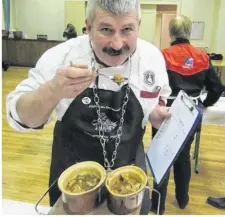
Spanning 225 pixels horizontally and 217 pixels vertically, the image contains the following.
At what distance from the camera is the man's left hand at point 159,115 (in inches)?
36.3

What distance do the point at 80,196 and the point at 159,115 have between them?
426 millimetres

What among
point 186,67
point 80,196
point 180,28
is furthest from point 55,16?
point 80,196

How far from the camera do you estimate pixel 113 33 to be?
76 cm

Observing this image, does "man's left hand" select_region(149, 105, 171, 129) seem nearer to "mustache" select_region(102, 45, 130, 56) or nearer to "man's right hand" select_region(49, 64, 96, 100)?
"mustache" select_region(102, 45, 130, 56)

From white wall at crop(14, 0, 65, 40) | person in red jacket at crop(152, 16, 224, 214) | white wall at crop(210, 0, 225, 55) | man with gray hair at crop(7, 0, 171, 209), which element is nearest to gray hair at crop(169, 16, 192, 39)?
person in red jacket at crop(152, 16, 224, 214)

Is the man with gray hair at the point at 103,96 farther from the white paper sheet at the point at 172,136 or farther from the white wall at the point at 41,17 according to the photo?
the white wall at the point at 41,17

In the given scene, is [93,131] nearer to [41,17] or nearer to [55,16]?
[55,16]

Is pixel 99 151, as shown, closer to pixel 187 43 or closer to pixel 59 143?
pixel 59 143

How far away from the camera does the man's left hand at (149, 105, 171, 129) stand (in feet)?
3.02

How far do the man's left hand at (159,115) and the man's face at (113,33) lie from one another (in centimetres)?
23

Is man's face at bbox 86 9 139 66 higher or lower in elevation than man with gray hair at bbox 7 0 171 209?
higher

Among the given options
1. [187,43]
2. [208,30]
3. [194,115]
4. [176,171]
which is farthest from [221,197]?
[208,30]

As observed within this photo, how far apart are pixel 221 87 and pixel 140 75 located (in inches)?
49.1

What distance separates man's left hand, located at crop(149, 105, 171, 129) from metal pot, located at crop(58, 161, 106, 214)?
0.32 meters
